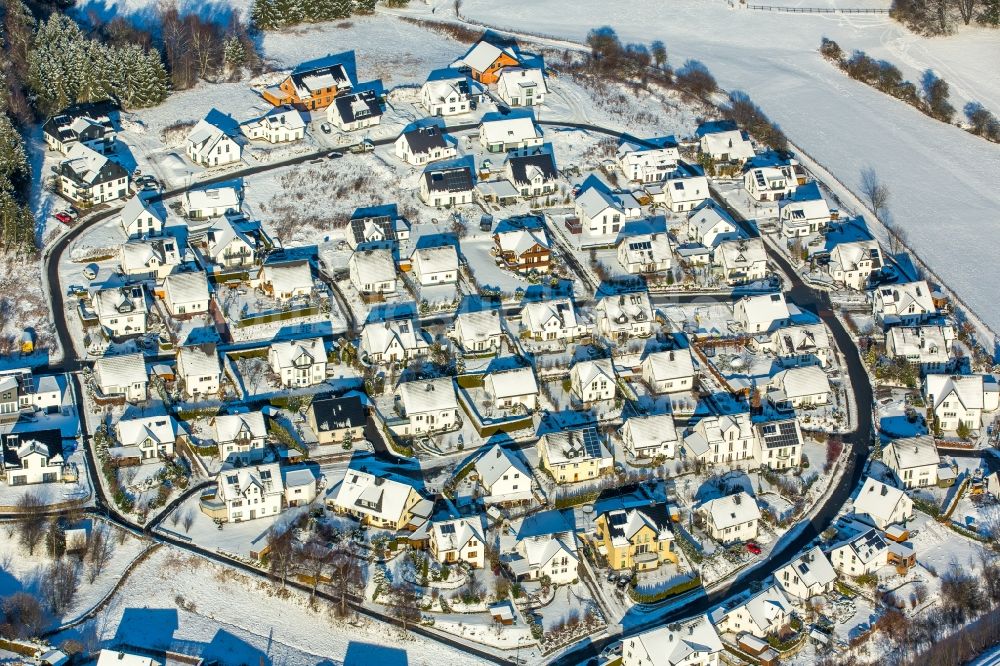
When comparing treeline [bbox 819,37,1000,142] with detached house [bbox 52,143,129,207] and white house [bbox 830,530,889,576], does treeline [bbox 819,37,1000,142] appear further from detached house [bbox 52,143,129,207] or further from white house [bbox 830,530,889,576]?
detached house [bbox 52,143,129,207]

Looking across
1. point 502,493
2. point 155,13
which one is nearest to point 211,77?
point 155,13

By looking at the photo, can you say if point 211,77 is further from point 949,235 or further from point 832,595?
point 832,595

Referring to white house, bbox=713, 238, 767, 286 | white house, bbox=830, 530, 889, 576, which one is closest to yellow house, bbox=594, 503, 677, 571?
white house, bbox=830, 530, 889, 576

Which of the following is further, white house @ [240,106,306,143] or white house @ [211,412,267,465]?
white house @ [240,106,306,143]

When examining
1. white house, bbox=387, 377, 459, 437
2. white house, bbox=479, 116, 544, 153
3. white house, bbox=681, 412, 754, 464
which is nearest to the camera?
white house, bbox=681, 412, 754, 464

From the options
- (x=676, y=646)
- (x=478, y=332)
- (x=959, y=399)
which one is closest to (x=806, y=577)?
(x=676, y=646)

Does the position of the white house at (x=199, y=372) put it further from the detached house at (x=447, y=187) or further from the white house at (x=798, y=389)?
the white house at (x=798, y=389)

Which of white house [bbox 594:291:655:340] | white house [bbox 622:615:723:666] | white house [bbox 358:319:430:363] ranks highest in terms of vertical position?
white house [bbox 594:291:655:340]

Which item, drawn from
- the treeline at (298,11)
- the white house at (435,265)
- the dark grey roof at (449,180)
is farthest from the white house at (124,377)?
the treeline at (298,11)
